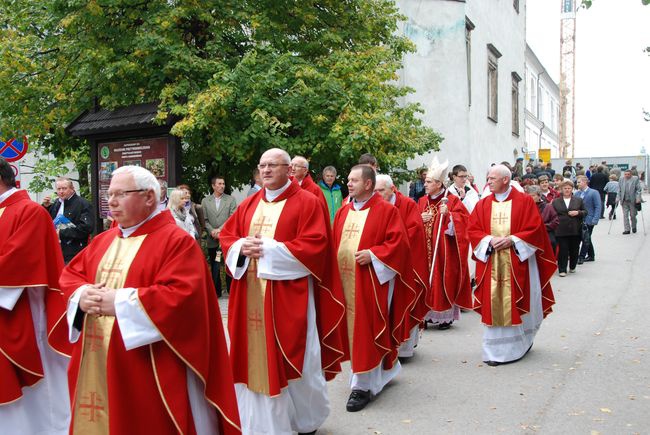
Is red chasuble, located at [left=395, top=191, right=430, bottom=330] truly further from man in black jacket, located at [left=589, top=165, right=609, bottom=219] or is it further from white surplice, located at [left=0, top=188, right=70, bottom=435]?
man in black jacket, located at [left=589, top=165, right=609, bottom=219]

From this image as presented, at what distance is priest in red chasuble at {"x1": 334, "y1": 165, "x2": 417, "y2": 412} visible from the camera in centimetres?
604

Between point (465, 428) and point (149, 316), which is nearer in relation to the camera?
point (149, 316)

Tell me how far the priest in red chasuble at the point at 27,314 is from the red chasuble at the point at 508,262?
4.34m

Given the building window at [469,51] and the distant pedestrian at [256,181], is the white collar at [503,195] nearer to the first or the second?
the distant pedestrian at [256,181]

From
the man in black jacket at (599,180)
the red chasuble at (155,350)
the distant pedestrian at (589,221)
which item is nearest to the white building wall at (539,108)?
the man in black jacket at (599,180)

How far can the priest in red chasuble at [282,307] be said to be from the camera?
4926 millimetres

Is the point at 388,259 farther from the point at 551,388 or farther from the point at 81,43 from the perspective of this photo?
the point at 81,43

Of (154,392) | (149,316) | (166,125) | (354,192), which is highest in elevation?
(166,125)

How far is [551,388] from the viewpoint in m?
6.48

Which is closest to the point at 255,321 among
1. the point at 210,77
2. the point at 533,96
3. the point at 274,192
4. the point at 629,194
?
the point at 274,192

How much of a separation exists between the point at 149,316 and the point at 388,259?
298 cm

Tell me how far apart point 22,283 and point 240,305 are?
4.65 ft

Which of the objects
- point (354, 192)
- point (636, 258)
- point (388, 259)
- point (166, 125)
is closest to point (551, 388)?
point (388, 259)

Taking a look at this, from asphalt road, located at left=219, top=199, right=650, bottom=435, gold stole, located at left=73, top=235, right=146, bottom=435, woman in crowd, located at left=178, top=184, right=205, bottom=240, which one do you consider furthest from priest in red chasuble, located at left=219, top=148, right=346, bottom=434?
woman in crowd, located at left=178, top=184, right=205, bottom=240
